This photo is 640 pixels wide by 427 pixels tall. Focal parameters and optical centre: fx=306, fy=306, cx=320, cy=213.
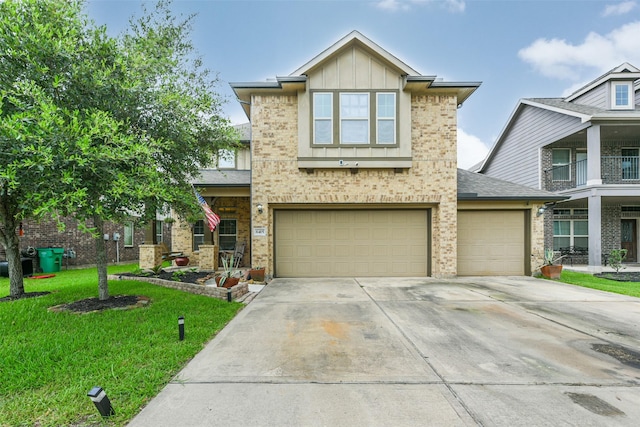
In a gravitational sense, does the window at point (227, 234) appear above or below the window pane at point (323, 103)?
below

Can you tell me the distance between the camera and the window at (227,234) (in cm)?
1373

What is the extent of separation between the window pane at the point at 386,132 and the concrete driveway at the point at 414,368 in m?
5.49

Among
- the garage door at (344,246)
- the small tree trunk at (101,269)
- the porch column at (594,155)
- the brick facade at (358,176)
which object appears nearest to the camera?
the small tree trunk at (101,269)

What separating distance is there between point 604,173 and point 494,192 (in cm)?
828

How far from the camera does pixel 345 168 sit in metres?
10.2

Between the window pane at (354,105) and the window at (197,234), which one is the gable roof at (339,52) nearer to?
the window pane at (354,105)

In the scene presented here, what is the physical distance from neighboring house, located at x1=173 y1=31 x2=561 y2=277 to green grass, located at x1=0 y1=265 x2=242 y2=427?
4.59 meters

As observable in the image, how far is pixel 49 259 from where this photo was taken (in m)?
12.3

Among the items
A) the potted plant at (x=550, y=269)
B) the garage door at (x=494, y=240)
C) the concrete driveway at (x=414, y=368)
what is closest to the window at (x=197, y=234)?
the concrete driveway at (x=414, y=368)

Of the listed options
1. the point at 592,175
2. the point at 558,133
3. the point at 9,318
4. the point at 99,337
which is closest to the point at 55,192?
the point at 99,337

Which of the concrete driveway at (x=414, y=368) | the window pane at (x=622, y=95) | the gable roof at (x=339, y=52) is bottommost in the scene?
the concrete driveway at (x=414, y=368)

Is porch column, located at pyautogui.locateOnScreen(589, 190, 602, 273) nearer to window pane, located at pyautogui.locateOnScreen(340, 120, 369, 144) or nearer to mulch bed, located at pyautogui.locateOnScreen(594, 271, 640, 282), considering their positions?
mulch bed, located at pyautogui.locateOnScreen(594, 271, 640, 282)

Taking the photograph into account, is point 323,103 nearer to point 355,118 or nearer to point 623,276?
point 355,118

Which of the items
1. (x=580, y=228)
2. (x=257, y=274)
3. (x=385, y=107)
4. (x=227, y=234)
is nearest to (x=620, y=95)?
(x=580, y=228)
